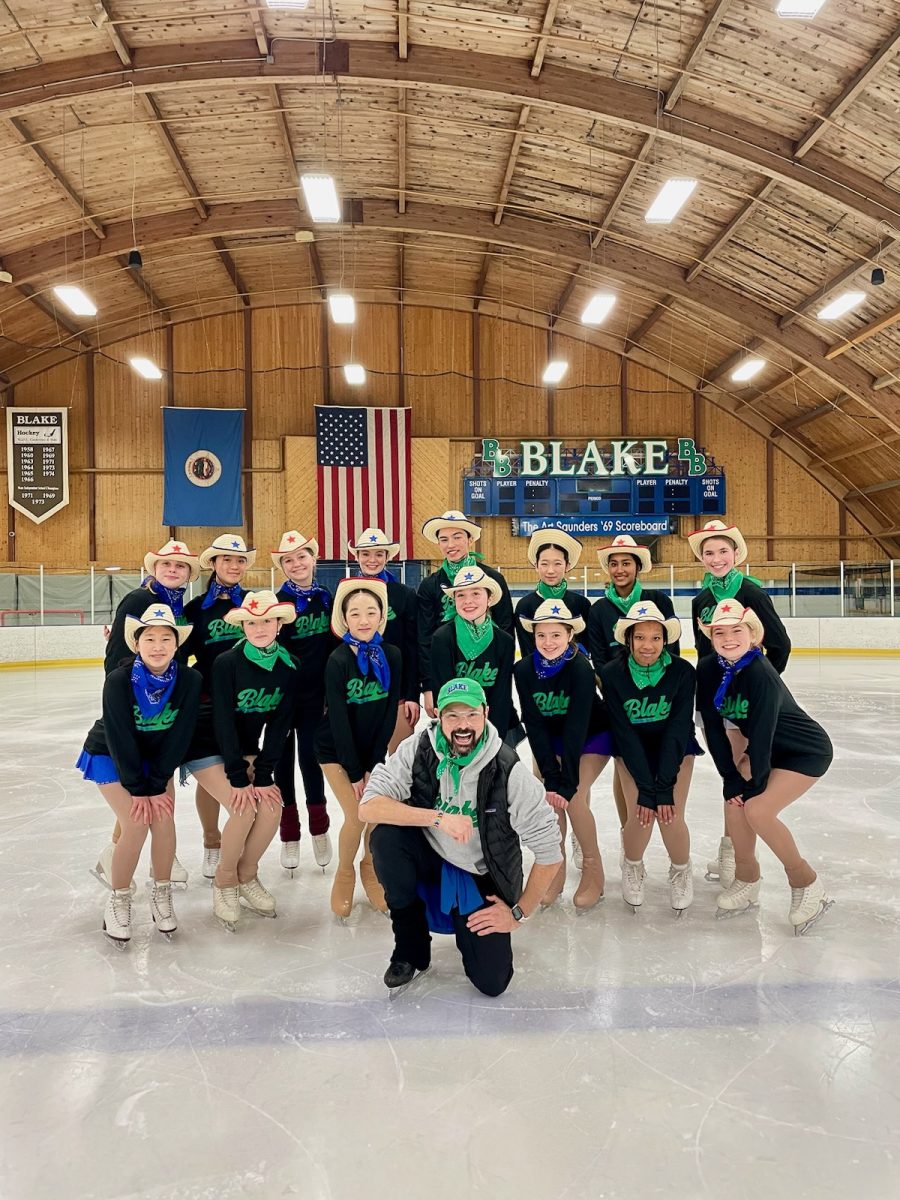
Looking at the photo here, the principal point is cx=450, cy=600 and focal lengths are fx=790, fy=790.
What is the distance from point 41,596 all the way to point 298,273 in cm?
1031

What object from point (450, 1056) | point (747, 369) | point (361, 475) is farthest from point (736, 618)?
point (361, 475)

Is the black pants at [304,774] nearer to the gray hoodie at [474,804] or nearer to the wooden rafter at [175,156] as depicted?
the gray hoodie at [474,804]

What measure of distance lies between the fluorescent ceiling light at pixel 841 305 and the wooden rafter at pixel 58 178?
14.0 m

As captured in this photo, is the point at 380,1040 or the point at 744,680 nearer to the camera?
the point at 380,1040

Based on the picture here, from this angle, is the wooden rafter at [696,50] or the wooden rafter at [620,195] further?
the wooden rafter at [620,195]

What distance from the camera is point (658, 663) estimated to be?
3.55 meters

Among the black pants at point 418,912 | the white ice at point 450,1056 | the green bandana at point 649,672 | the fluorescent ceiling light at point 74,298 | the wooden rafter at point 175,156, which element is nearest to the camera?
the white ice at point 450,1056

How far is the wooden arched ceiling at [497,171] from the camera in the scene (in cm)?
1048

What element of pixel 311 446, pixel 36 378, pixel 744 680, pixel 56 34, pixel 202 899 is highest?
pixel 56 34

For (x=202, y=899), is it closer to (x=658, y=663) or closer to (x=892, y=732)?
(x=658, y=663)

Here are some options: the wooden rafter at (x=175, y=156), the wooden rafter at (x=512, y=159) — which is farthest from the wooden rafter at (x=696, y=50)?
the wooden rafter at (x=175, y=156)

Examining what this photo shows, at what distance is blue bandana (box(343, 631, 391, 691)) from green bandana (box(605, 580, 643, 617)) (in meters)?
1.30

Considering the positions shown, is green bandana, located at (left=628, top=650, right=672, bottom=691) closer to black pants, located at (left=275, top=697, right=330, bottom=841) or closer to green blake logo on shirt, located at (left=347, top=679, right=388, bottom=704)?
green blake logo on shirt, located at (left=347, top=679, right=388, bottom=704)

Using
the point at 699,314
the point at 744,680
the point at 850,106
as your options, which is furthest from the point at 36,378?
the point at 744,680
